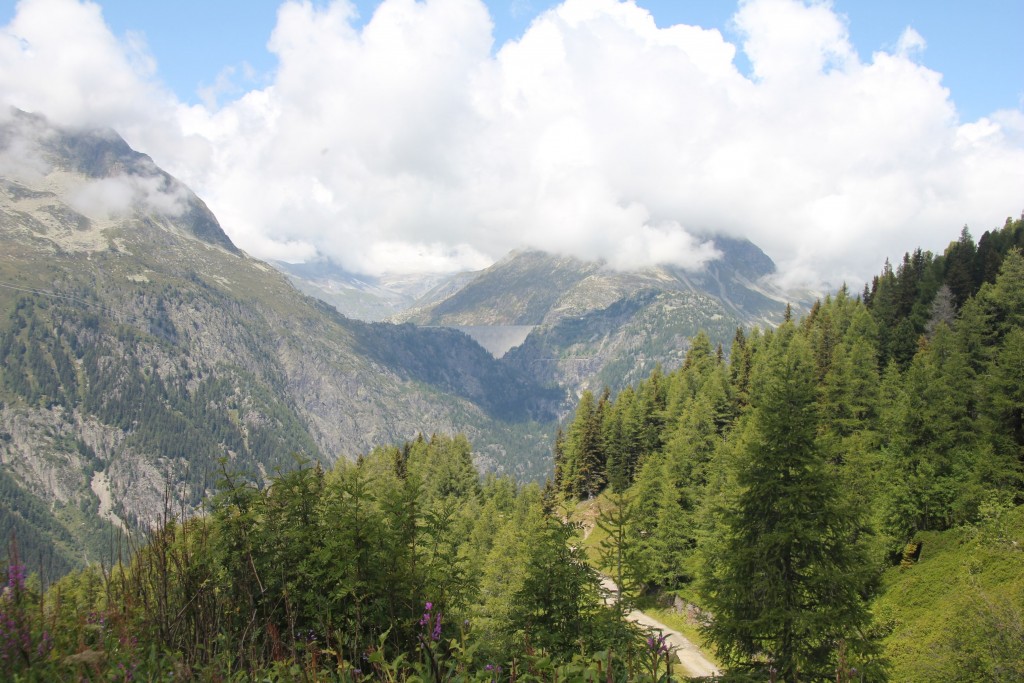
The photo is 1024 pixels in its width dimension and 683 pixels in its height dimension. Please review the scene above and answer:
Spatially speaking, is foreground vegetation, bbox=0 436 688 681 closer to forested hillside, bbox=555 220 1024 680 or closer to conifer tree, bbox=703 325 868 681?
forested hillside, bbox=555 220 1024 680

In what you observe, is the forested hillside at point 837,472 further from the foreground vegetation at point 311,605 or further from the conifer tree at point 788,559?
the foreground vegetation at point 311,605

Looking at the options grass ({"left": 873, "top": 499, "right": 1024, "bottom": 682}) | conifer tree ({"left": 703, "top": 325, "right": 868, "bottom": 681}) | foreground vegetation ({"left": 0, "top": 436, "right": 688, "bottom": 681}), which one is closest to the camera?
foreground vegetation ({"left": 0, "top": 436, "right": 688, "bottom": 681})

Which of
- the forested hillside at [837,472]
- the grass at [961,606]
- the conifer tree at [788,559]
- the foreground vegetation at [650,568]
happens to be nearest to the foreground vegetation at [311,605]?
the foreground vegetation at [650,568]

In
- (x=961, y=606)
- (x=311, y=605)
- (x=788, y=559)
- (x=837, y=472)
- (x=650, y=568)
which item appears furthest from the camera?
(x=650, y=568)

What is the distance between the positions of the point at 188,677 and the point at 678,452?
56.8 meters

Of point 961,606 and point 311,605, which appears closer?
point 311,605

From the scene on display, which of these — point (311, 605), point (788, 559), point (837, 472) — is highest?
point (837, 472)

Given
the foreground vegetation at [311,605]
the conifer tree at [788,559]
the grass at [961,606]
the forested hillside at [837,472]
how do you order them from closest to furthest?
the foreground vegetation at [311,605] → the conifer tree at [788,559] → the forested hillside at [837,472] → the grass at [961,606]

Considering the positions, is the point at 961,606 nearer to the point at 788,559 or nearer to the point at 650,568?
the point at 788,559

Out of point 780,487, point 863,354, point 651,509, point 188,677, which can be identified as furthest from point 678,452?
point 188,677

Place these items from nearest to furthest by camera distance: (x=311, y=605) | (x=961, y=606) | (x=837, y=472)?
(x=311, y=605), (x=837, y=472), (x=961, y=606)

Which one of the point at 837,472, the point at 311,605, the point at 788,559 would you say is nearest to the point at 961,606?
the point at 837,472

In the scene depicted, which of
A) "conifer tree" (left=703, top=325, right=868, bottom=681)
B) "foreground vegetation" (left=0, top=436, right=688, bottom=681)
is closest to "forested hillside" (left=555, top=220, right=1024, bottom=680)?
"conifer tree" (left=703, top=325, right=868, bottom=681)

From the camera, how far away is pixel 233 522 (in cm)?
977
